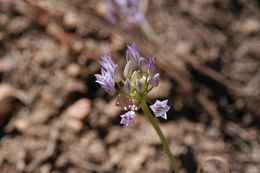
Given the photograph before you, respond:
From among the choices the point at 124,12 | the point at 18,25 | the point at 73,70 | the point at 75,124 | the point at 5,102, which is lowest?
the point at 75,124

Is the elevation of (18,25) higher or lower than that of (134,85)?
higher

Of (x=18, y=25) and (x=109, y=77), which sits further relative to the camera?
(x=18, y=25)

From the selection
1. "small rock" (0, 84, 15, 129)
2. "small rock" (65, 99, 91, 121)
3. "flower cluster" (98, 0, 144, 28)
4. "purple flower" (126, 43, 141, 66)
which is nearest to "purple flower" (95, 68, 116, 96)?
"purple flower" (126, 43, 141, 66)

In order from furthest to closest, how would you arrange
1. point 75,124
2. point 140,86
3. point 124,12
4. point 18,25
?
point 124,12 → point 18,25 → point 75,124 → point 140,86

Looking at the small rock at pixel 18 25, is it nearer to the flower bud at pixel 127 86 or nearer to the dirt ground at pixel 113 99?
the dirt ground at pixel 113 99

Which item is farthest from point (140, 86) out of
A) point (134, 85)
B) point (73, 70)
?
point (73, 70)

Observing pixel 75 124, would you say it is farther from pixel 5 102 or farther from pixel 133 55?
pixel 133 55

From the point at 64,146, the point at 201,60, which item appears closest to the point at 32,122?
the point at 64,146

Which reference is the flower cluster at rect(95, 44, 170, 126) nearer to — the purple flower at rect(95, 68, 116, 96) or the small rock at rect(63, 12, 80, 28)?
the purple flower at rect(95, 68, 116, 96)

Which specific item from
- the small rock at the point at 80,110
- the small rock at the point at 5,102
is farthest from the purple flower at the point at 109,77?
the small rock at the point at 5,102
